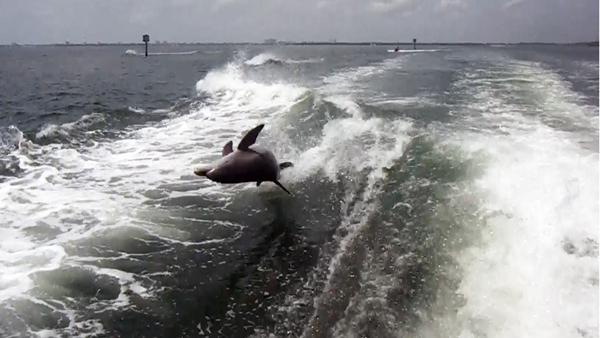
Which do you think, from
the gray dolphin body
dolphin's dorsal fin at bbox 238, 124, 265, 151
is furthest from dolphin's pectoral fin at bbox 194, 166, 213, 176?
dolphin's dorsal fin at bbox 238, 124, 265, 151

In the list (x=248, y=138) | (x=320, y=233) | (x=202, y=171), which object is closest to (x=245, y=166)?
(x=248, y=138)

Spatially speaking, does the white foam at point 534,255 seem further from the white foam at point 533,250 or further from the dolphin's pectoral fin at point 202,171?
the dolphin's pectoral fin at point 202,171

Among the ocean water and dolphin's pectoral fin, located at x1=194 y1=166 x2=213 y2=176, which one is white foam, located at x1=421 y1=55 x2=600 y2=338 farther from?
dolphin's pectoral fin, located at x1=194 y1=166 x2=213 y2=176

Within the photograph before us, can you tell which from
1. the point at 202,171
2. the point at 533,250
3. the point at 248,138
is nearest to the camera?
the point at 533,250

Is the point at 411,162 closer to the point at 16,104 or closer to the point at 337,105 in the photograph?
the point at 337,105

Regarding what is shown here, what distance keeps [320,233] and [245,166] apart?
5.38 ft

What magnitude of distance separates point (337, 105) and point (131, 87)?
19714mm

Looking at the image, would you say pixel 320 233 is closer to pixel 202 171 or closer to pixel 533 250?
pixel 202 171

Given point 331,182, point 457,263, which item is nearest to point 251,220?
point 331,182

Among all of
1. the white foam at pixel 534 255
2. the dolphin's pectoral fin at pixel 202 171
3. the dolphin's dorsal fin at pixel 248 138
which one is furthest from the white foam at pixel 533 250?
the dolphin's pectoral fin at pixel 202 171

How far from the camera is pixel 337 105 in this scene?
1606 centimetres

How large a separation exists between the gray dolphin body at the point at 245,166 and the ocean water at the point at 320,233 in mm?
601

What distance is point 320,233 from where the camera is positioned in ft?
24.0

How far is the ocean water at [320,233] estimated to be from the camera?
5.16 m
